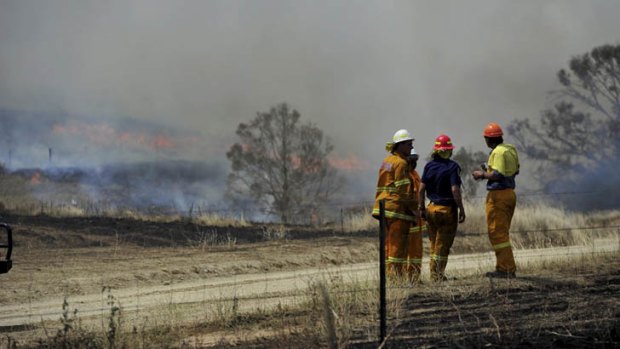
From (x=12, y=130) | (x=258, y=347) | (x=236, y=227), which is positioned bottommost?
(x=258, y=347)

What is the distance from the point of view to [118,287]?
13.0 meters

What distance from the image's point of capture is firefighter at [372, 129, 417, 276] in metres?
10.5

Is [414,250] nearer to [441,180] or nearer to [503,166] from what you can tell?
[441,180]

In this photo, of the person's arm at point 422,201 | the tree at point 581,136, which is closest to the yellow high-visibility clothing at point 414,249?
the person's arm at point 422,201

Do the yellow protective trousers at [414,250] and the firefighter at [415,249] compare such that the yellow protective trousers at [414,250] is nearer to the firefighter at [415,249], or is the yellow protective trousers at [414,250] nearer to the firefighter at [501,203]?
the firefighter at [415,249]

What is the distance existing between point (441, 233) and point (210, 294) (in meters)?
3.39

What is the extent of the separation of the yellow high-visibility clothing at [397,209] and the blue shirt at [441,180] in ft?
1.61

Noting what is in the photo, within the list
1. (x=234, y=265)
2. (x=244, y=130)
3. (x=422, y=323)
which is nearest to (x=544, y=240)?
(x=234, y=265)

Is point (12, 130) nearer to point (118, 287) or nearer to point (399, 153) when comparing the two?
point (118, 287)

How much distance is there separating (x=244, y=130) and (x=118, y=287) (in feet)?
93.7

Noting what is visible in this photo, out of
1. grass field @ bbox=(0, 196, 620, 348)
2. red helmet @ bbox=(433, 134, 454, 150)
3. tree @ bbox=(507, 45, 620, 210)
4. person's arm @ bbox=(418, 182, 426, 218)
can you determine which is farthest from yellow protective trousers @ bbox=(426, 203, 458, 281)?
tree @ bbox=(507, 45, 620, 210)

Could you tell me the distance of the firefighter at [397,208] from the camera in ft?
34.3

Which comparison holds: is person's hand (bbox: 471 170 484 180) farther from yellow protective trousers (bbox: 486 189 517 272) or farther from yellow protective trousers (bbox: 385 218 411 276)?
yellow protective trousers (bbox: 385 218 411 276)

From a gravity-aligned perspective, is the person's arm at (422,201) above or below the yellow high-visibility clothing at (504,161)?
below
